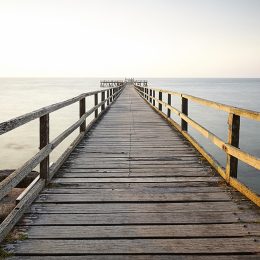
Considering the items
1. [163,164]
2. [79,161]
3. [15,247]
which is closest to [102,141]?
[79,161]

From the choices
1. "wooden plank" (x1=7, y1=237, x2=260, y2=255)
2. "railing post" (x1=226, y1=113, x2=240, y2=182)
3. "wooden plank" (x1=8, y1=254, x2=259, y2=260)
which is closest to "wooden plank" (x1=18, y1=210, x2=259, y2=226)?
"wooden plank" (x1=7, y1=237, x2=260, y2=255)

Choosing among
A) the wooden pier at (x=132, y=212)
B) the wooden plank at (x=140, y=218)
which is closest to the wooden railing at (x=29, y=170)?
the wooden pier at (x=132, y=212)

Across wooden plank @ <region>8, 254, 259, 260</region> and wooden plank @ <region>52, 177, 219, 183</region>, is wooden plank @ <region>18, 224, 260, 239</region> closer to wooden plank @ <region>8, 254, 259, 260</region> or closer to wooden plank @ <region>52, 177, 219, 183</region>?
wooden plank @ <region>8, 254, 259, 260</region>

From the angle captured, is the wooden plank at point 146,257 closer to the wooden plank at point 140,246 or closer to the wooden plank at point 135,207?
the wooden plank at point 140,246

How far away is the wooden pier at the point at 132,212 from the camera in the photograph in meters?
2.82

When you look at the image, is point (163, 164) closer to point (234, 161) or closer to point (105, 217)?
point (234, 161)

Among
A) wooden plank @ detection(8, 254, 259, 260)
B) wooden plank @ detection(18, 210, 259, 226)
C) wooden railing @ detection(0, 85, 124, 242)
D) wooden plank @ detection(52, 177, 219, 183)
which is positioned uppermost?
wooden railing @ detection(0, 85, 124, 242)

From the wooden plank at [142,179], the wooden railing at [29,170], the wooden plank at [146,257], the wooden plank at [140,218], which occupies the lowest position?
the wooden plank at [146,257]

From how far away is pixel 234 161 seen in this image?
441 cm

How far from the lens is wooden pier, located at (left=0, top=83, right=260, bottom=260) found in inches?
111

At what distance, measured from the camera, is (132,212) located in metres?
3.61

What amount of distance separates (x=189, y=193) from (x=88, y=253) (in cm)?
185

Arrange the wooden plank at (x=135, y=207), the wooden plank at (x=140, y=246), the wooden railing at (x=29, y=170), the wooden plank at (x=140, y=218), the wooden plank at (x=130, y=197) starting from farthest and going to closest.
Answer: the wooden plank at (x=130, y=197) → the wooden plank at (x=135, y=207) → the wooden plank at (x=140, y=218) → the wooden railing at (x=29, y=170) → the wooden plank at (x=140, y=246)

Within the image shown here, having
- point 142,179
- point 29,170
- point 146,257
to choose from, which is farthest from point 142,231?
point 142,179
